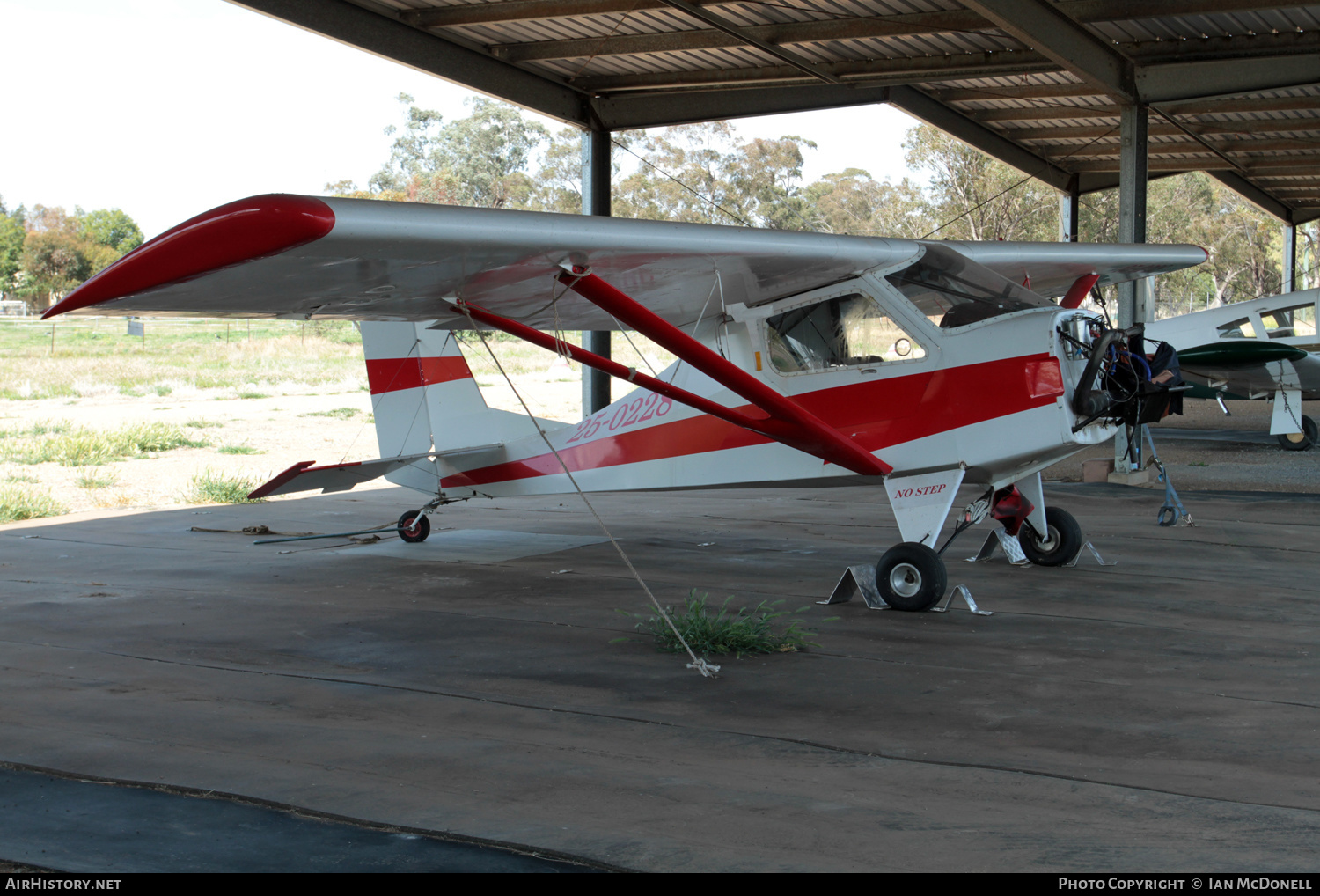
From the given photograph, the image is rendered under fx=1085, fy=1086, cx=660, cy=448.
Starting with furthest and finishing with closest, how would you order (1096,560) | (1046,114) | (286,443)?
(286,443) → (1046,114) → (1096,560)

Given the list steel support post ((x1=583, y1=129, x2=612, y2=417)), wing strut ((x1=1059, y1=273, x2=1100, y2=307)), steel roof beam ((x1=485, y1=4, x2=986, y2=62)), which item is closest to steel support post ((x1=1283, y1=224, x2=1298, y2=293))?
steel roof beam ((x1=485, y1=4, x2=986, y2=62))

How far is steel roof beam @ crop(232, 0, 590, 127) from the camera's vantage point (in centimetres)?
1207

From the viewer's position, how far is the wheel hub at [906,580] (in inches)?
278

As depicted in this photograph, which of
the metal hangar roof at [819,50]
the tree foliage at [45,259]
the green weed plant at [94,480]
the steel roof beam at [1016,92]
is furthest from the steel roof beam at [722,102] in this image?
the tree foliage at [45,259]

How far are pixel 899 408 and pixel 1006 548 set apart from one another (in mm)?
2055

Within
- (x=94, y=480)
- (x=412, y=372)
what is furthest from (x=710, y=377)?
(x=94, y=480)

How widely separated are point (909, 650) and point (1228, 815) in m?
2.53

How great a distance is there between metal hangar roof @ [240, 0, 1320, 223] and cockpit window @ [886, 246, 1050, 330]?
4.96m

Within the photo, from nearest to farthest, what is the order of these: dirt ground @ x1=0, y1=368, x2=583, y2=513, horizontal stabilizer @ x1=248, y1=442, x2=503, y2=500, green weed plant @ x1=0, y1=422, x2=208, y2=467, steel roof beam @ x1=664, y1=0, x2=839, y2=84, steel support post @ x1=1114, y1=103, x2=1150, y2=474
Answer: horizontal stabilizer @ x1=248, y1=442, x2=503, y2=500 < steel roof beam @ x1=664, y1=0, x2=839, y2=84 < steel support post @ x1=1114, y1=103, x2=1150, y2=474 < dirt ground @ x1=0, y1=368, x2=583, y2=513 < green weed plant @ x1=0, y1=422, x2=208, y2=467

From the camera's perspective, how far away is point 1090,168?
23984 millimetres

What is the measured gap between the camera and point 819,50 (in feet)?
49.7

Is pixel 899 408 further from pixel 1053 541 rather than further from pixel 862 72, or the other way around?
pixel 862 72

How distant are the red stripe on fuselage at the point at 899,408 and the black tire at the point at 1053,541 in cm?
207

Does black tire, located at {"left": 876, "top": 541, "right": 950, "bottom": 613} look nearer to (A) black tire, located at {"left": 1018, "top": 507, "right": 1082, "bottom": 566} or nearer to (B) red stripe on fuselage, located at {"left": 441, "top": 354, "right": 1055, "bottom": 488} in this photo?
(B) red stripe on fuselage, located at {"left": 441, "top": 354, "right": 1055, "bottom": 488}
